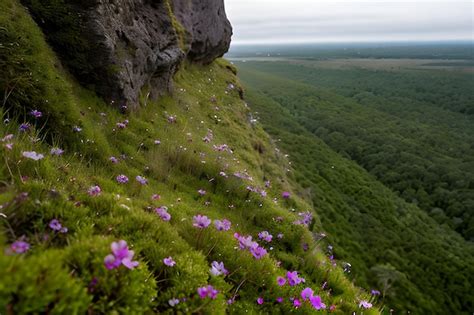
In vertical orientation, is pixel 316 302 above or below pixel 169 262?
below

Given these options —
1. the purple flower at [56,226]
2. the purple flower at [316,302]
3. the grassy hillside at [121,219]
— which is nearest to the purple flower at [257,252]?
the grassy hillside at [121,219]

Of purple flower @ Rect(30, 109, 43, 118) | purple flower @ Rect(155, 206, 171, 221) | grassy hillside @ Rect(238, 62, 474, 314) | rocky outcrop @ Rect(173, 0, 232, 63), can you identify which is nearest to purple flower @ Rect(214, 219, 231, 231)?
purple flower @ Rect(155, 206, 171, 221)

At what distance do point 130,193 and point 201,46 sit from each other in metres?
17.1

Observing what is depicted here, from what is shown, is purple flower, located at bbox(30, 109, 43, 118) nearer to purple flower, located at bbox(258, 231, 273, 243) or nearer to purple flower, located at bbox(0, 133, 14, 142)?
purple flower, located at bbox(0, 133, 14, 142)

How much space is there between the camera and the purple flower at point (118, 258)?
8.30 ft

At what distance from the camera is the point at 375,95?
6919 inches

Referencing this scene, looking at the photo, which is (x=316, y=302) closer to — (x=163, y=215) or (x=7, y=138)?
(x=163, y=215)

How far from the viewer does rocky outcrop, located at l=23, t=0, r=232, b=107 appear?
7.91 meters

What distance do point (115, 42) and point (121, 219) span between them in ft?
22.5

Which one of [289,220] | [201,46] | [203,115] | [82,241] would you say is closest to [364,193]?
[201,46]

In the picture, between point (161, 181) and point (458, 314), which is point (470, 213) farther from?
point (161, 181)

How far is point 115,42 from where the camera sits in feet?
29.6

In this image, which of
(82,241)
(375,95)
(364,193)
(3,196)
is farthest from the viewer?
(375,95)

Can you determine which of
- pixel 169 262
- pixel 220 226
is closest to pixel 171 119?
pixel 220 226
